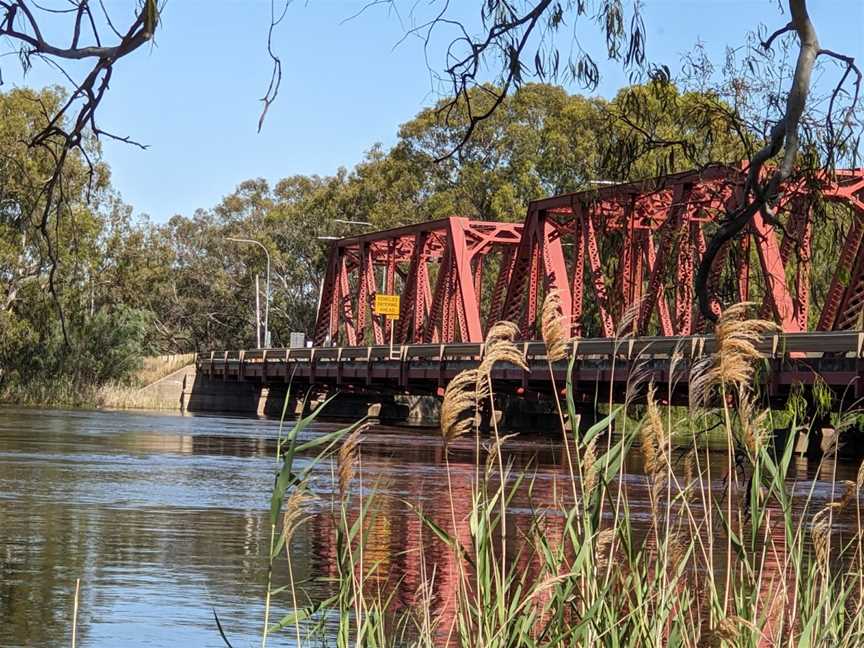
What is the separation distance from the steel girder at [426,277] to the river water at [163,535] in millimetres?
17727

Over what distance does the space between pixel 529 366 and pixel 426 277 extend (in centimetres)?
2167

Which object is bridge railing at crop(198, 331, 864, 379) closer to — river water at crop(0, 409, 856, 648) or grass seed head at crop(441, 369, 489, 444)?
grass seed head at crop(441, 369, 489, 444)

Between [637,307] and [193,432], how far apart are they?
3562 centimetres

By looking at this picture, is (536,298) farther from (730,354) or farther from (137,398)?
(730,354)

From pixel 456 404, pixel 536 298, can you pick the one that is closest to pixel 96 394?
pixel 536 298

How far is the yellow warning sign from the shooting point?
58.8m

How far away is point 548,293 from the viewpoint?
5941 millimetres

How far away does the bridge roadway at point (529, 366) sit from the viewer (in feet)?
92.7

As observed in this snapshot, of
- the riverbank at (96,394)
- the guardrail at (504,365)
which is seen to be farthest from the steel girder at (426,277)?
the riverbank at (96,394)

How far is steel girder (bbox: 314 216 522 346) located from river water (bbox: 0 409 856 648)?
17.7 metres

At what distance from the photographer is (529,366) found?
32.1 metres

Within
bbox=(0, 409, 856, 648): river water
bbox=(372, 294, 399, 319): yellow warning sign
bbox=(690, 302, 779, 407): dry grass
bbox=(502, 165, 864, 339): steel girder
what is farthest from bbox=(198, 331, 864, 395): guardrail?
bbox=(690, 302, 779, 407): dry grass

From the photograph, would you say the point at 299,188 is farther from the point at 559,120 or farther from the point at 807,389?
the point at 807,389

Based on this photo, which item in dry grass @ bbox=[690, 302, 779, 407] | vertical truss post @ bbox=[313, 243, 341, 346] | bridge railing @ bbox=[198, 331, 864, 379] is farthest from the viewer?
vertical truss post @ bbox=[313, 243, 341, 346]
